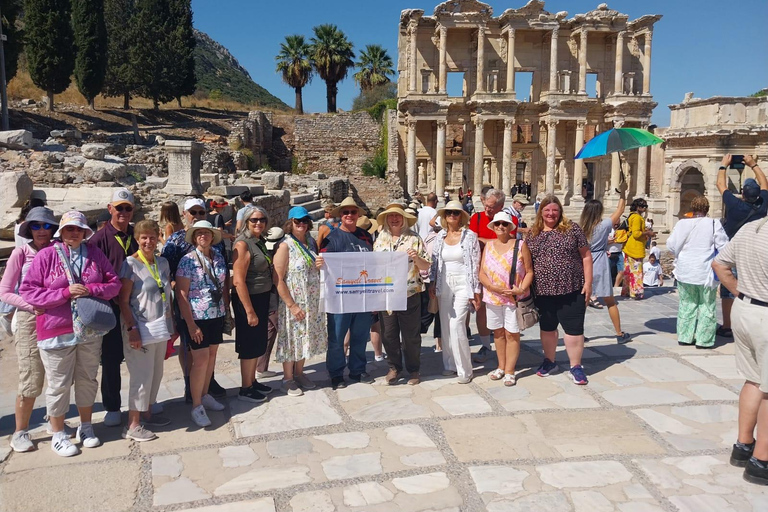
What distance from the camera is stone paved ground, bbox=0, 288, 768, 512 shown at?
3.74m

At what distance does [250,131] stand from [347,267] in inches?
1136

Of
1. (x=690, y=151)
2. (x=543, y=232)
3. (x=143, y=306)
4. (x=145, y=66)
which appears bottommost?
(x=143, y=306)

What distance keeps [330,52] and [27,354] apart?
38.7 meters

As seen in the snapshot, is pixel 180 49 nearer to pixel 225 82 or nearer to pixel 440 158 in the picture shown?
pixel 440 158

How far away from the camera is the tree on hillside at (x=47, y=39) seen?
2836 cm

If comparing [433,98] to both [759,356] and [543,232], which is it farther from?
[759,356]

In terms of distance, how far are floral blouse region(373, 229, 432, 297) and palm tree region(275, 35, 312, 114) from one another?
3731 cm

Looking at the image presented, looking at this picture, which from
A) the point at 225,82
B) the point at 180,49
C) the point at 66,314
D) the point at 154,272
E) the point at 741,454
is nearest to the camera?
the point at 741,454

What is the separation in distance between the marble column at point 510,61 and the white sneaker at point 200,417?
29157 millimetres

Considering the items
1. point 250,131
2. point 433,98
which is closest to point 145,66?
point 250,131

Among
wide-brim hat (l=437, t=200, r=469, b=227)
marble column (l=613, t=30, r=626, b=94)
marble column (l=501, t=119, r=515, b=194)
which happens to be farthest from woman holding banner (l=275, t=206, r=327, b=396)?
marble column (l=613, t=30, r=626, b=94)

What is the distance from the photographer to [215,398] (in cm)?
541

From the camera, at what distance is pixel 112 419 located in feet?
15.7

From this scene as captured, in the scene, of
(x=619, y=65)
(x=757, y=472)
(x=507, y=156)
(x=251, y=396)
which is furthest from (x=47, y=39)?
(x=757, y=472)
